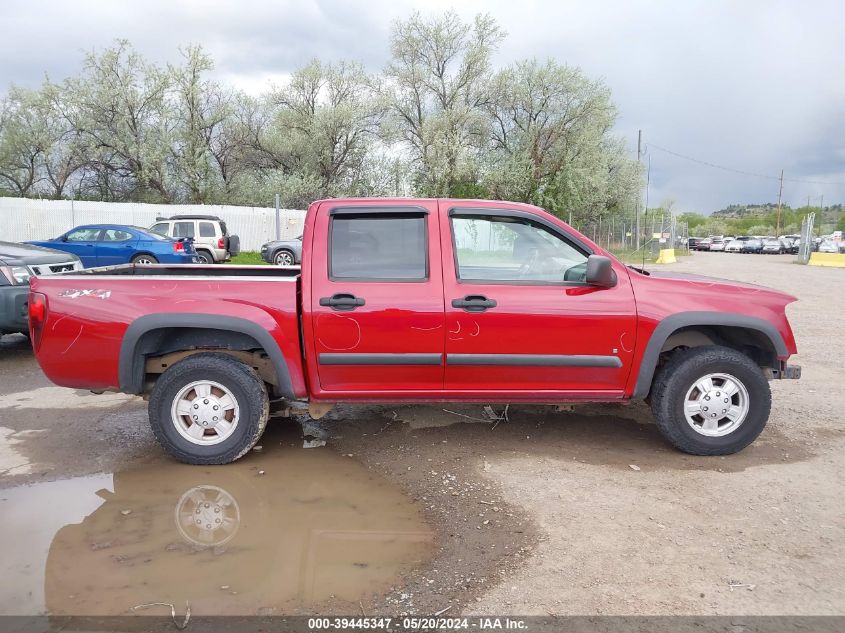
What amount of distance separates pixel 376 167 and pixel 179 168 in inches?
432

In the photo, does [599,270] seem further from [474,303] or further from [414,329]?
[414,329]

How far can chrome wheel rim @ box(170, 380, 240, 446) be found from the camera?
418 cm

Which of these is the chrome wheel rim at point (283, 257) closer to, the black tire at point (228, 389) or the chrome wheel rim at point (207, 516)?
the black tire at point (228, 389)

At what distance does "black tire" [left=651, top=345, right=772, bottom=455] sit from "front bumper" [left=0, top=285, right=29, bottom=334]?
6719mm

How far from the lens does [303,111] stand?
34.7 metres

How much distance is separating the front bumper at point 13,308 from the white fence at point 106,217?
19.5 metres

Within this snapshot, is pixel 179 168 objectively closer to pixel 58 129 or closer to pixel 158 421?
pixel 58 129

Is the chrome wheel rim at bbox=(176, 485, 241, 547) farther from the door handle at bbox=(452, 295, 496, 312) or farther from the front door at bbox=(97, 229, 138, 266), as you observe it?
the front door at bbox=(97, 229, 138, 266)

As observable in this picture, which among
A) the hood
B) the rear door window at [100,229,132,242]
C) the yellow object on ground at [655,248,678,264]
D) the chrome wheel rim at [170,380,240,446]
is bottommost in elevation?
the chrome wheel rim at [170,380,240,446]

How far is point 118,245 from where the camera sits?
53.8ft

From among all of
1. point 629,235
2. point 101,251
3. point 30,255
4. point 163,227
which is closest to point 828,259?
point 629,235

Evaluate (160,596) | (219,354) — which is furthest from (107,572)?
(219,354)

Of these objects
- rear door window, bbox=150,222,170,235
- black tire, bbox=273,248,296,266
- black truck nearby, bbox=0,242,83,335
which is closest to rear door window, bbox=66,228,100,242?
rear door window, bbox=150,222,170,235

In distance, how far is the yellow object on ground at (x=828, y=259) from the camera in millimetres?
28047
